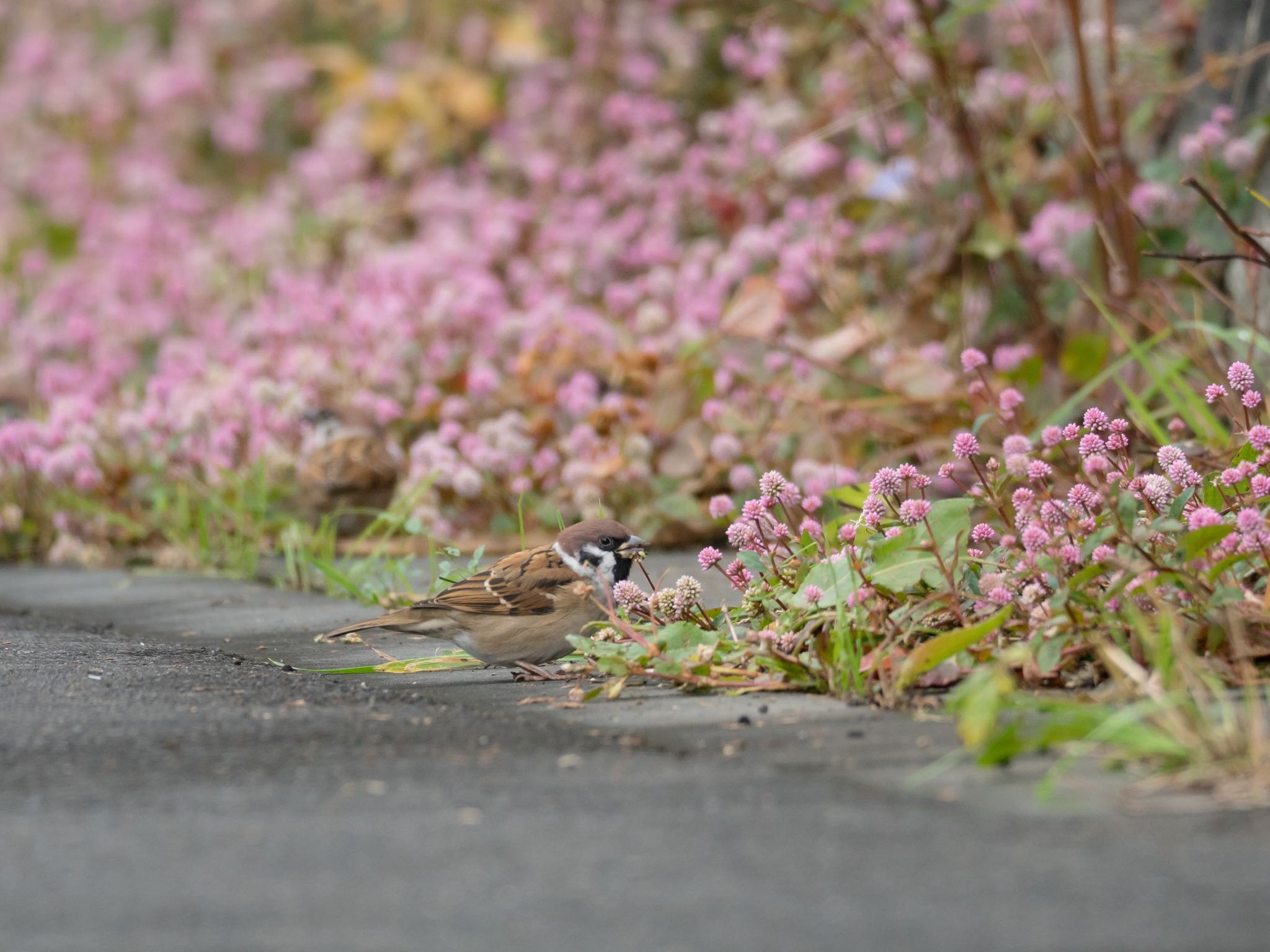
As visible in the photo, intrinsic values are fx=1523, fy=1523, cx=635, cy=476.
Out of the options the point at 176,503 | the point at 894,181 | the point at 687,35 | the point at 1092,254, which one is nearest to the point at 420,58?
the point at 687,35

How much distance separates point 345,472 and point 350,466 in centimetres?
2

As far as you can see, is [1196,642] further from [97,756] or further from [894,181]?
[894,181]

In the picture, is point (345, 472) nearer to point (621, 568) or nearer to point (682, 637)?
point (621, 568)

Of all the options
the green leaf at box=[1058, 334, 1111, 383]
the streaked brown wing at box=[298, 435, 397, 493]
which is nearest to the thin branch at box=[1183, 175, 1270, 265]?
the green leaf at box=[1058, 334, 1111, 383]

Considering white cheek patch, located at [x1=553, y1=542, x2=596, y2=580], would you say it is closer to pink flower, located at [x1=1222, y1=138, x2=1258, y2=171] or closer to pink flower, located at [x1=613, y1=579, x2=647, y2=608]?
pink flower, located at [x1=613, y1=579, x2=647, y2=608]

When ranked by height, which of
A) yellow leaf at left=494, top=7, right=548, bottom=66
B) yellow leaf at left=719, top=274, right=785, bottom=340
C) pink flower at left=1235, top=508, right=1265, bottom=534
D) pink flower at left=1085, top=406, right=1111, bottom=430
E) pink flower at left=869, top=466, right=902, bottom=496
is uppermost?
yellow leaf at left=494, top=7, right=548, bottom=66

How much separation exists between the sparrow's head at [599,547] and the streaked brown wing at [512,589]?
0.04 m

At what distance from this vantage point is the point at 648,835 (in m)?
1.72

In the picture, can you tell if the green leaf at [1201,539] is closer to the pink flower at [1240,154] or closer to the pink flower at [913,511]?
the pink flower at [913,511]

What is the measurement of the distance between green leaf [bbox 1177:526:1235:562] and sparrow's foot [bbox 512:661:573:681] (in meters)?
1.14

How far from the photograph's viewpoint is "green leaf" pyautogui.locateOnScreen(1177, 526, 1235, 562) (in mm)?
2252

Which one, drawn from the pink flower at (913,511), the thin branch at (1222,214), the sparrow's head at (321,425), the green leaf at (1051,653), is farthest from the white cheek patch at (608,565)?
the sparrow's head at (321,425)

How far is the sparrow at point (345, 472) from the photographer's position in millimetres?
4793

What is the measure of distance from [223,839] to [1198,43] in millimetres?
4502
